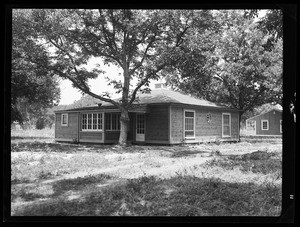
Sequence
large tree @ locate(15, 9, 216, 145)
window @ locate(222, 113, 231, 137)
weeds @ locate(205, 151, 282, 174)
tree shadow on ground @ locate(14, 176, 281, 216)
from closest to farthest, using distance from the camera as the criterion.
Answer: tree shadow on ground @ locate(14, 176, 281, 216)
weeds @ locate(205, 151, 282, 174)
large tree @ locate(15, 9, 216, 145)
window @ locate(222, 113, 231, 137)

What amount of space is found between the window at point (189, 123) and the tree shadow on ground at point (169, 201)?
1009cm

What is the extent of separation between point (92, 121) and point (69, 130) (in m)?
2.18

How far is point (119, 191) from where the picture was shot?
19.2 feet

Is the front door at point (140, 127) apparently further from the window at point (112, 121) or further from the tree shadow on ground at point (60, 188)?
the tree shadow on ground at point (60, 188)

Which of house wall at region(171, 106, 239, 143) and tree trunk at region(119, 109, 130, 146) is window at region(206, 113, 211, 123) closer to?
house wall at region(171, 106, 239, 143)

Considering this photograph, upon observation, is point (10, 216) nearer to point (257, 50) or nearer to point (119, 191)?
point (119, 191)

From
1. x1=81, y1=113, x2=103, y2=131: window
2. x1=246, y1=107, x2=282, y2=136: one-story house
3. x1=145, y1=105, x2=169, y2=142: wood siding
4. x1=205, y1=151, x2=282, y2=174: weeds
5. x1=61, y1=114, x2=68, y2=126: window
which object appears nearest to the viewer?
x1=205, y1=151, x2=282, y2=174: weeds

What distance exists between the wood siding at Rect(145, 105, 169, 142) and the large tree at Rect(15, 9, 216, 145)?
1456mm

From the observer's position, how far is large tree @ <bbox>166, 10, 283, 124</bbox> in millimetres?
15781

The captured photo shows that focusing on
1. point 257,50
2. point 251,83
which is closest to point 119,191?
point 257,50

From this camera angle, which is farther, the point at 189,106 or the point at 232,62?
the point at 232,62

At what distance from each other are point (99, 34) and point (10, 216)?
11.2 meters

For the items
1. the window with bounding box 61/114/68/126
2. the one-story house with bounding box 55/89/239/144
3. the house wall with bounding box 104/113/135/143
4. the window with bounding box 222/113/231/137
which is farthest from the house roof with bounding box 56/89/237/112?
the window with bounding box 222/113/231/137

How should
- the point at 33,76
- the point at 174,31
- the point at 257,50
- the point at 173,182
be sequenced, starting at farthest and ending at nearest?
1. the point at 257,50
2. the point at 33,76
3. the point at 174,31
4. the point at 173,182
